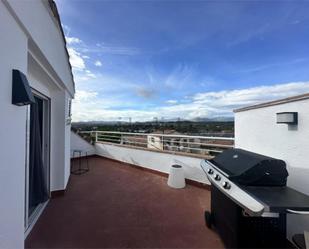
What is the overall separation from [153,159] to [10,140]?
4595 millimetres

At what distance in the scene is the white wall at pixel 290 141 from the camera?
1.99 metres

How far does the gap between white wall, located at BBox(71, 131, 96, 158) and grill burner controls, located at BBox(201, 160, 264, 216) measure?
21.8 ft

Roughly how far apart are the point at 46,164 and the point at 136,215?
79.6 inches

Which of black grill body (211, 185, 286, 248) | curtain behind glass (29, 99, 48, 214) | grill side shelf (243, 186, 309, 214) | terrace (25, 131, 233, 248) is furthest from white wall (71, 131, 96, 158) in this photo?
grill side shelf (243, 186, 309, 214)

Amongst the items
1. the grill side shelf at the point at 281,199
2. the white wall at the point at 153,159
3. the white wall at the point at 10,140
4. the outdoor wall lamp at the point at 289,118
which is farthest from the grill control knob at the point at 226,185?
the white wall at the point at 153,159

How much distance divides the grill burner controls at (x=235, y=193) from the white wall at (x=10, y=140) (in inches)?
68.0

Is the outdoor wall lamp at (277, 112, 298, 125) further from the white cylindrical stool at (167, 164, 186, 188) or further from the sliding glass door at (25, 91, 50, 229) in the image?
the sliding glass door at (25, 91, 50, 229)

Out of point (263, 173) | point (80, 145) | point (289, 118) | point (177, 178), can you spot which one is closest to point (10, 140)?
point (263, 173)

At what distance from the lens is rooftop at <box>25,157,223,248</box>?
7.77 feet

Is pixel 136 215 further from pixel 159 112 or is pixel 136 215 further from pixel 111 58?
pixel 159 112

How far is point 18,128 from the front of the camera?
163 centimetres

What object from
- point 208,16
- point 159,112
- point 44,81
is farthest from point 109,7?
point 159,112

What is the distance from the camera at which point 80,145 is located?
26.2ft

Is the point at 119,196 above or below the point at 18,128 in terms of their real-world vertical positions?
below
